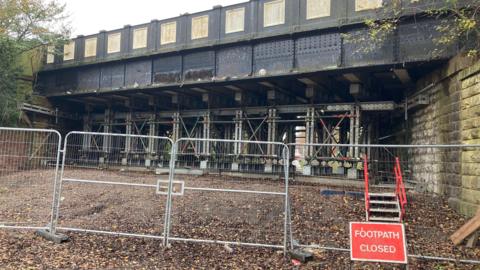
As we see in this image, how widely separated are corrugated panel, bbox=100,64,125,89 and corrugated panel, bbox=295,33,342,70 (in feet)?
31.2

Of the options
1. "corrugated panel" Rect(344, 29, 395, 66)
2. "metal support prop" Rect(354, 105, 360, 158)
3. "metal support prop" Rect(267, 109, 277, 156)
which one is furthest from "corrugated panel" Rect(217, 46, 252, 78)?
"metal support prop" Rect(354, 105, 360, 158)

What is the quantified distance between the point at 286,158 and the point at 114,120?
17570 millimetres

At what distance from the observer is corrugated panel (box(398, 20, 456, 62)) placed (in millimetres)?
10921

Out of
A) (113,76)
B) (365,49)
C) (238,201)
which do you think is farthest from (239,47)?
(238,201)

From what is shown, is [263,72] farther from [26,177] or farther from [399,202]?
[26,177]

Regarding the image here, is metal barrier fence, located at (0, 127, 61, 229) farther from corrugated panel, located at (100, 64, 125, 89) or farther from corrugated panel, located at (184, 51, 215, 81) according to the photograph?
A: corrugated panel, located at (100, 64, 125, 89)

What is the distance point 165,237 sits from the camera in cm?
661

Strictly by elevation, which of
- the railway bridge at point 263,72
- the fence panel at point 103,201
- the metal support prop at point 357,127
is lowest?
the fence panel at point 103,201

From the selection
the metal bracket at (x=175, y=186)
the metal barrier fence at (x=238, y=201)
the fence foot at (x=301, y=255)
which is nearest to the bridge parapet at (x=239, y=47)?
the metal barrier fence at (x=238, y=201)

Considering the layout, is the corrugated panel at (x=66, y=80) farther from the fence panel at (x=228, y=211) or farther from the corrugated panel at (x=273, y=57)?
the fence panel at (x=228, y=211)

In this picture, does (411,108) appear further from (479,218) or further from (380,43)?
(479,218)

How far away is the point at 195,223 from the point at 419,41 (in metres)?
8.78

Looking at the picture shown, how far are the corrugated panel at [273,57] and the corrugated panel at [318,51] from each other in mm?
371

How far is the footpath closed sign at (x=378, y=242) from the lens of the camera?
16.4 feet
